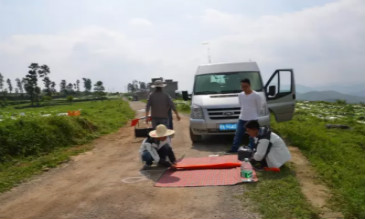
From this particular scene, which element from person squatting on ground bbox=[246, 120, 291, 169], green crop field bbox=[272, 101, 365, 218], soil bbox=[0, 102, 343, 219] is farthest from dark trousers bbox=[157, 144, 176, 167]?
green crop field bbox=[272, 101, 365, 218]

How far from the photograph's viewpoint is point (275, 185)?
505 centimetres

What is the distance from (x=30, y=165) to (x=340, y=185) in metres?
6.91

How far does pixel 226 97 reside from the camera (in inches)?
348

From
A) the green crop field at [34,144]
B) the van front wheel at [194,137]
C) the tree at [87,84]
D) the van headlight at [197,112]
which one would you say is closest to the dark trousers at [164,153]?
the van headlight at [197,112]

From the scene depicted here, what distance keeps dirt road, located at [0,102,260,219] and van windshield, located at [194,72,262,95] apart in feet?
11.3

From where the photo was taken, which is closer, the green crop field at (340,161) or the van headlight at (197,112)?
the green crop field at (340,161)

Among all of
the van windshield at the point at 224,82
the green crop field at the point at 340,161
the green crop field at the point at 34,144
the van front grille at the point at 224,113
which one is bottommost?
the green crop field at the point at 340,161

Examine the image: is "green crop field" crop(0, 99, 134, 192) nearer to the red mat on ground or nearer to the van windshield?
the red mat on ground

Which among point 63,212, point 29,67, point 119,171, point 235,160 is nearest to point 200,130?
point 235,160

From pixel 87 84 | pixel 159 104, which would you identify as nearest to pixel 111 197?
pixel 159 104

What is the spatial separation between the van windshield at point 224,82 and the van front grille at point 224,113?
0.94m

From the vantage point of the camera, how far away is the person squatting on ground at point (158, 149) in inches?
260

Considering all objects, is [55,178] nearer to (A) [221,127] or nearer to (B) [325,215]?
(A) [221,127]

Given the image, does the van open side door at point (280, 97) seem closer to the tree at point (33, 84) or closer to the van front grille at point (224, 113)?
the van front grille at point (224, 113)
